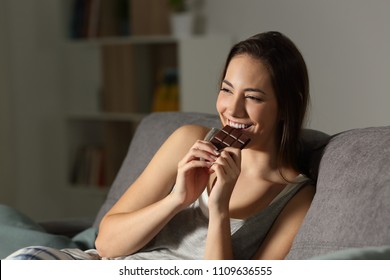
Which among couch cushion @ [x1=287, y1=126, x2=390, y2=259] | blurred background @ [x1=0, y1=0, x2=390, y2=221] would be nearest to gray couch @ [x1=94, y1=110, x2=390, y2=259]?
couch cushion @ [x1=287, y1=126, x2=390, y2=259]

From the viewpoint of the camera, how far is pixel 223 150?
1758 mm

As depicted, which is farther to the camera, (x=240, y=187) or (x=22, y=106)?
(x=22, y=106)

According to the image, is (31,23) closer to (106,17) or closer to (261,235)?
(106,17)

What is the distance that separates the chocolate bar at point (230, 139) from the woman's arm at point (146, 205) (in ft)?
0.38

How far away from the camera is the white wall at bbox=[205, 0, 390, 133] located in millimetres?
3369

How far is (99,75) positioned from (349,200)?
3188 mm

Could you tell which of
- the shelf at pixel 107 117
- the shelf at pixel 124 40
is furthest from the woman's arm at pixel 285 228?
the shelf at pixel 107 117

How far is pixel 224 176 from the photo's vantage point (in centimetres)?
175

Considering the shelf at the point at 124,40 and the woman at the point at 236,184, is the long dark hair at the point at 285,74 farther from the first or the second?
the shelf at the point at 124,40

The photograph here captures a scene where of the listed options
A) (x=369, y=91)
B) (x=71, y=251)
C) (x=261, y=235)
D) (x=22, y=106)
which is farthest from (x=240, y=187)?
(x=22, y=106)

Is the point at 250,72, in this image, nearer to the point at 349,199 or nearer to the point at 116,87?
the point at 349,199

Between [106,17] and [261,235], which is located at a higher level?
[106,17]

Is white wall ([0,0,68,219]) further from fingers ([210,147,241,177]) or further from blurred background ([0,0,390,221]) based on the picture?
fingers ([210,147,241,177])
